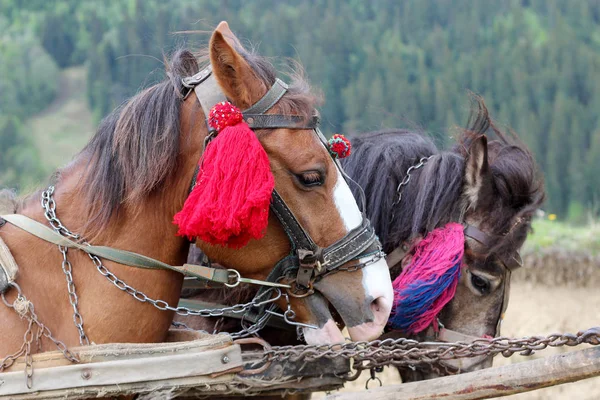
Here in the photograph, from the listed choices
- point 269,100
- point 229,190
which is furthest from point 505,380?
point 269,100

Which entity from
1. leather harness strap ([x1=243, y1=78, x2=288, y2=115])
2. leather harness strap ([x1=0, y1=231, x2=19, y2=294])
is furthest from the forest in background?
leather harness strap ([x1=0, y1=231, x2=19, y2=294])

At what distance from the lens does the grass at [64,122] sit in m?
20.6

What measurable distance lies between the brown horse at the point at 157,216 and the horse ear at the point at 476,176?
95cm

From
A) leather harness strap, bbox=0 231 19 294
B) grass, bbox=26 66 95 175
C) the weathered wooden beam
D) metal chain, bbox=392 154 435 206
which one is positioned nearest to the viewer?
the weathered wooden beam

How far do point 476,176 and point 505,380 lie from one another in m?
1.47

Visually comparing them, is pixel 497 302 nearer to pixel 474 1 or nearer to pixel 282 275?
pixel 282 275

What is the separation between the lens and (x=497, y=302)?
343cm

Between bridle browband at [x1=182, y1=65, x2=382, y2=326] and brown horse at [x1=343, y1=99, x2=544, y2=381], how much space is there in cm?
79

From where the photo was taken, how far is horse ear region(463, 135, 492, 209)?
132 inches

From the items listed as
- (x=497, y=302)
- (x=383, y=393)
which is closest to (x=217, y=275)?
(x=383, y=393)

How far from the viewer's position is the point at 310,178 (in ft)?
8.11

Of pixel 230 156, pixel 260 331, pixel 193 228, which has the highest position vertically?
pixel 230 156

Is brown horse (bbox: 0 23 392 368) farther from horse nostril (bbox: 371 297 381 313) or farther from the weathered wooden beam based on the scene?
the weathered wooden beam

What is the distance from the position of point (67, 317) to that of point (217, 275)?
53 centimetres
